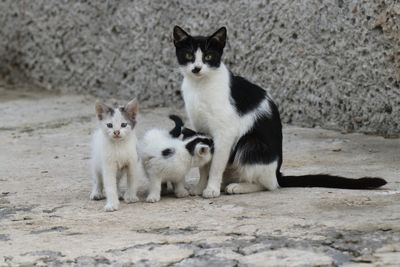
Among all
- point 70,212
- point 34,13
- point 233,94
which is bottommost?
point 70,212

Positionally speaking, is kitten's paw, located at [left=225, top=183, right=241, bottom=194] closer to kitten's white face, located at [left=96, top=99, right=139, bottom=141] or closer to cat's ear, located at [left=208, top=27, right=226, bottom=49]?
kitten's white face, located at [left=96, top=99, right=139, bottom=141]

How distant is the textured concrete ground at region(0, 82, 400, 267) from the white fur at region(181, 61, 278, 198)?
16 centimetres

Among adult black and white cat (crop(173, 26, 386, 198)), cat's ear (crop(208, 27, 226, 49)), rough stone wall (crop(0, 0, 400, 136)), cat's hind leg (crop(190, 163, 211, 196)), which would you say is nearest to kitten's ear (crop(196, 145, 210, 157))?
adult black and white cat (crop(173, 26, 386, 198))

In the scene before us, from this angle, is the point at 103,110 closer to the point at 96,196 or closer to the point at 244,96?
the point at 96,196

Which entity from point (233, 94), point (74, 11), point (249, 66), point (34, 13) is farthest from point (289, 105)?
point (34, 13)

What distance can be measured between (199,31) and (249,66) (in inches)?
28.2

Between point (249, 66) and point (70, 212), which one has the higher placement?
point (249, 66)

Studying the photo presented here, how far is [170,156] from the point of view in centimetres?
522

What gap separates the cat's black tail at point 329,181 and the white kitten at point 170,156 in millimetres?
617

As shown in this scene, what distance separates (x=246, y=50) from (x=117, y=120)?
3.37 meters

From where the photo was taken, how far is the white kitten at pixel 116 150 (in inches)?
203

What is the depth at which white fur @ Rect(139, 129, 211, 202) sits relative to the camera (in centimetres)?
523

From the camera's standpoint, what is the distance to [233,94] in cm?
554

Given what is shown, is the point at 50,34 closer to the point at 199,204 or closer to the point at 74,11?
the point at 74,11
